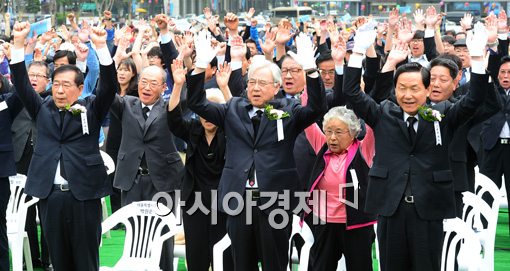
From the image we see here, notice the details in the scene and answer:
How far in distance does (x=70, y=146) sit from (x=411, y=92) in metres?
2.30

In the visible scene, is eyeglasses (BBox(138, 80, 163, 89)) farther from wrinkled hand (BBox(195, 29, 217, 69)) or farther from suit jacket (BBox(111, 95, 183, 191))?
wrinkled hand (BBox(195, 29, 217, 69))

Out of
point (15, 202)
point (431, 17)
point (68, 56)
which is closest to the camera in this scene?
point (15, 202)

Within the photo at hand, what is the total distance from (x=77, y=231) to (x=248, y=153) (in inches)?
50.5

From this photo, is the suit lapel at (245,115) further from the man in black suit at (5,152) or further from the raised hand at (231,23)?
the raised hand at (231,23)

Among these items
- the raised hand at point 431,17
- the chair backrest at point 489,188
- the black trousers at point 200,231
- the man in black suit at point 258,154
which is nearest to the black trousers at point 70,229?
the black trousers at point 200,231

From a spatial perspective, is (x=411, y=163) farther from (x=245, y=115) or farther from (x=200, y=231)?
(x=200, y=231)

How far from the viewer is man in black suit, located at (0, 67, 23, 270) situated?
25.0 feet

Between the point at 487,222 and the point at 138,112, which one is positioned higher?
the point at 138,112

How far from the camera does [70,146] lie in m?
7.08

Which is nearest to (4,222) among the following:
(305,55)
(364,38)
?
(305,55)

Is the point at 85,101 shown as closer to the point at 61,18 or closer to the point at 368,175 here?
the point at 368,175

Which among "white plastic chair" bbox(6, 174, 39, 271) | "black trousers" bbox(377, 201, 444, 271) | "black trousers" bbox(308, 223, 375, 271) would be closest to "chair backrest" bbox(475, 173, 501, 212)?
"black trousers" bbox(308, 223, 375, 271)

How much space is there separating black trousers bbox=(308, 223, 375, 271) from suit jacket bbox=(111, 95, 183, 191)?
155 cm

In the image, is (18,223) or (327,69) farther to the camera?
(327,69)
